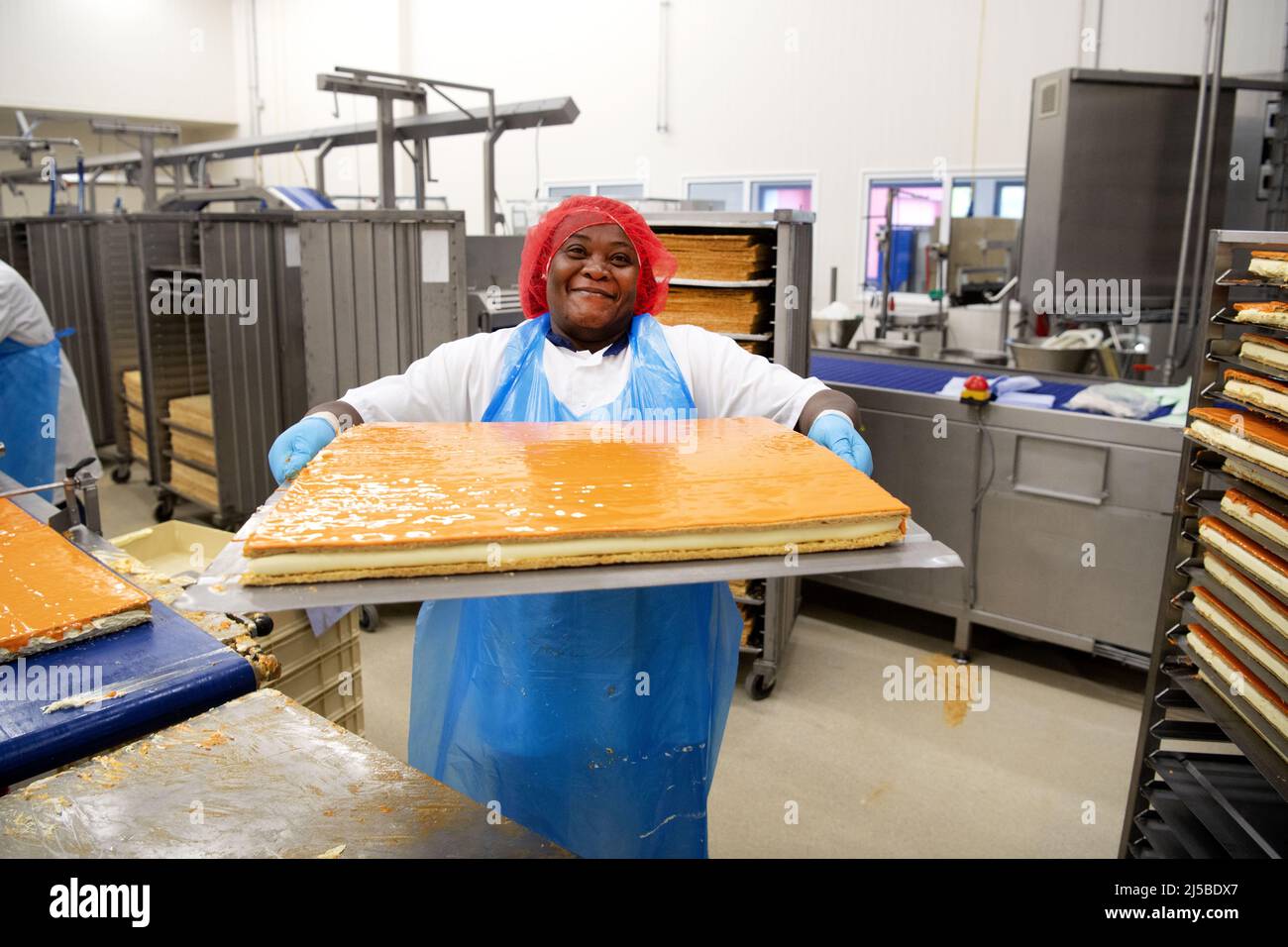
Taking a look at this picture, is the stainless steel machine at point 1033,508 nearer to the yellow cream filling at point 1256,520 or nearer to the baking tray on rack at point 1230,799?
the baking tray on rack at point 1230,799

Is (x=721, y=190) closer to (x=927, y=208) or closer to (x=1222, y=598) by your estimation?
(x=927, y=208)

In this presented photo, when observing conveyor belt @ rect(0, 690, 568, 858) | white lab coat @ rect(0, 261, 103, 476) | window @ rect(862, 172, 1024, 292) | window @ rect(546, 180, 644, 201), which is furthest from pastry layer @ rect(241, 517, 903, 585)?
window @ rect(546, 180, 644, 201)

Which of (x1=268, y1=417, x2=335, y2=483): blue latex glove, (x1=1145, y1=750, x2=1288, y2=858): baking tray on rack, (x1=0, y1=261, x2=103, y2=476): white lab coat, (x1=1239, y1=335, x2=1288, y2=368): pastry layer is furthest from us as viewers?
(x1=0, y1=261, x2=103, y2=476): white lab coat

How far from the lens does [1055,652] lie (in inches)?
141

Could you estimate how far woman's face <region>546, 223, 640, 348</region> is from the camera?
1.64 m

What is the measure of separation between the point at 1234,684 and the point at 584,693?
1085 millimetres

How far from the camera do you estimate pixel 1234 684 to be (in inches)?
62.2

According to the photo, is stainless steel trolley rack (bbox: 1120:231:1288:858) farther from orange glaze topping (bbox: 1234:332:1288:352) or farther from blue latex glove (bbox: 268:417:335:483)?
blue latex glove (bbox: 268:417:335:483)

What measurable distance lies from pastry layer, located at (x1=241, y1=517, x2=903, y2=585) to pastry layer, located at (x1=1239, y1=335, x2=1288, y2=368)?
80 centimetres

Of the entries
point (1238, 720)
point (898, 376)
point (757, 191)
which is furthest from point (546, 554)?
point (757, 191)

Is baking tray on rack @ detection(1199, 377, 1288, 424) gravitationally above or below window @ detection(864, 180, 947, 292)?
below
